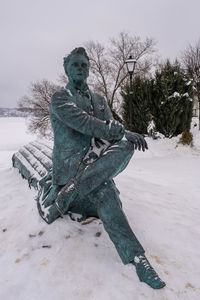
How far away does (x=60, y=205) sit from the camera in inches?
91.4

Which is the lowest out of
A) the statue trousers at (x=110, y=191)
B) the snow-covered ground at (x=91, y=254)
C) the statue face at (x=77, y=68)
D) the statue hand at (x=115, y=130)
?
the snow-covered ground at (x=91, y=254)

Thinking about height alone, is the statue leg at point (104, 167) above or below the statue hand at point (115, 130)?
below

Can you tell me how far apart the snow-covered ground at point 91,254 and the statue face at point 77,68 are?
161cm

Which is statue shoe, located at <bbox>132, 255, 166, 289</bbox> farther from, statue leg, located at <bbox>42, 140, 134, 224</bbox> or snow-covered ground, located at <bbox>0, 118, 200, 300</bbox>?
statue leg, located at <bbox>42, 140, 134, 224</bbox>

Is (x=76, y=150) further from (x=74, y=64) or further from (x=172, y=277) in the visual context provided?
(x=172, y=277)

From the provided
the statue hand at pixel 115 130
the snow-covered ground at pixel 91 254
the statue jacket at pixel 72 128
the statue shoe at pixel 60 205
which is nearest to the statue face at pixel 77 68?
the statue jacket at pixel 72 128

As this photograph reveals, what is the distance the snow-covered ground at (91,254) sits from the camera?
1.78 meters

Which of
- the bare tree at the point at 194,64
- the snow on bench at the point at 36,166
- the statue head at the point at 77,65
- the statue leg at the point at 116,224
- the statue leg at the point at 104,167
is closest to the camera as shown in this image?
the statue leg at the point at 116,224

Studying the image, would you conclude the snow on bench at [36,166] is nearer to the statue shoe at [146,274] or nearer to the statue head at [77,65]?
the statue head at [77,65]

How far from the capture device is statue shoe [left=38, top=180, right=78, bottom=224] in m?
2.22

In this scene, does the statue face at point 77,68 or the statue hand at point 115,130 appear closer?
the statue hand at point 115,130

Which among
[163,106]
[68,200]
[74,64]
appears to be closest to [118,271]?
[68,200]

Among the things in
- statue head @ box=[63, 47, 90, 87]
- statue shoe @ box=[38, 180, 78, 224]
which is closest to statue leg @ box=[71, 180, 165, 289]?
statue shoe @ box=[38, 180, 78, 224]

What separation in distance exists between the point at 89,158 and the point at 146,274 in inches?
46.4
